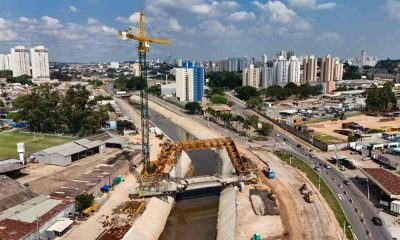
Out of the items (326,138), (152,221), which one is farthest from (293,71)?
(152,221)

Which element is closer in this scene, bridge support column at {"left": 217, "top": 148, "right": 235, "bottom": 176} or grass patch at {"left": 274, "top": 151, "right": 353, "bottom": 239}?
grass patch at {"left": 274, "top": 151, "right": 353, "bottom": 239}

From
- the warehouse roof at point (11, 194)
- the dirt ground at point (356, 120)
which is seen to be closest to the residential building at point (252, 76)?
the dirt ground at point (356, 120)

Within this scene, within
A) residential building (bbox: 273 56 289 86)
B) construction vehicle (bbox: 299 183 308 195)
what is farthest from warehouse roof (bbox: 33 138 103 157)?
residential building (bbox: 273 56 289 86)

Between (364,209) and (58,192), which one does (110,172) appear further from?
(364,209)

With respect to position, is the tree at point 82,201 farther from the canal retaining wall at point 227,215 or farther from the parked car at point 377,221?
the parked car at point 377,221

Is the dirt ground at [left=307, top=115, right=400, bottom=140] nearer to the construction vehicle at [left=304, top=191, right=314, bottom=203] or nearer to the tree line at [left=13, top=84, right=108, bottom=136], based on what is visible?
the construction vehicle at [left=304, top=191, right=314, bottom=203]
